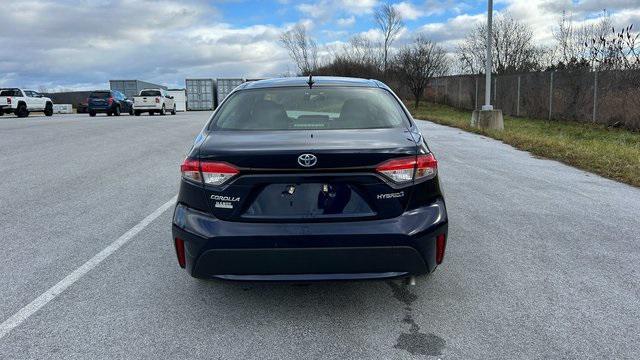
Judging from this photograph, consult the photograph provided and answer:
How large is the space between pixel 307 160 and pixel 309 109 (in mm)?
1170

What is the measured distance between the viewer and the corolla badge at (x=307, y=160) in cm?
310

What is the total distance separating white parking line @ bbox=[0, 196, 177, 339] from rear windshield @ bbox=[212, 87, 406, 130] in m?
1.64

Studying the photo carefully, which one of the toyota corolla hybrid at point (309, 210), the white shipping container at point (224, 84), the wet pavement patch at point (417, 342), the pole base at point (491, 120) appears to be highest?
the white shipping container at point (224, 84)

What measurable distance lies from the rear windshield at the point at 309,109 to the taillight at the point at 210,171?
1.88 ft

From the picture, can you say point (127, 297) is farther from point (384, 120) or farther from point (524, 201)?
point (524, 201)

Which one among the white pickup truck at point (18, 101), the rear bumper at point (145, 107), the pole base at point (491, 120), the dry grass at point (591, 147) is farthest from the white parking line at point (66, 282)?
the white pickup truck at point (18, 101)

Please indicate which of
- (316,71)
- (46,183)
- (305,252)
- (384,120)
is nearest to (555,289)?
(384,120)

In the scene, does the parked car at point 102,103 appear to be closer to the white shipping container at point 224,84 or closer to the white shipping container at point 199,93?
the white shipping container at point 199,93

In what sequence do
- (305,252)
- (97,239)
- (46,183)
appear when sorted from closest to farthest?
(305,252) → (97,239) → (46,183)

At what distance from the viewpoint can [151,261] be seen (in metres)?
4.47

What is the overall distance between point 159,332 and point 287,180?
4.02ft

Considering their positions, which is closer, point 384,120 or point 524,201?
point 384,120

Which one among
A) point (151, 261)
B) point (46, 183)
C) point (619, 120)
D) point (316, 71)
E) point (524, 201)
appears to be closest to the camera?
point (151, 261)

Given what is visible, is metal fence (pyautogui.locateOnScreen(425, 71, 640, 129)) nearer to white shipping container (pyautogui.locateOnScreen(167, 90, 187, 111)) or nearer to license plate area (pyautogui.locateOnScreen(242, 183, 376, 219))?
license plate area (pyautogui.locateOnScreen(242, 183, 376, 219))
